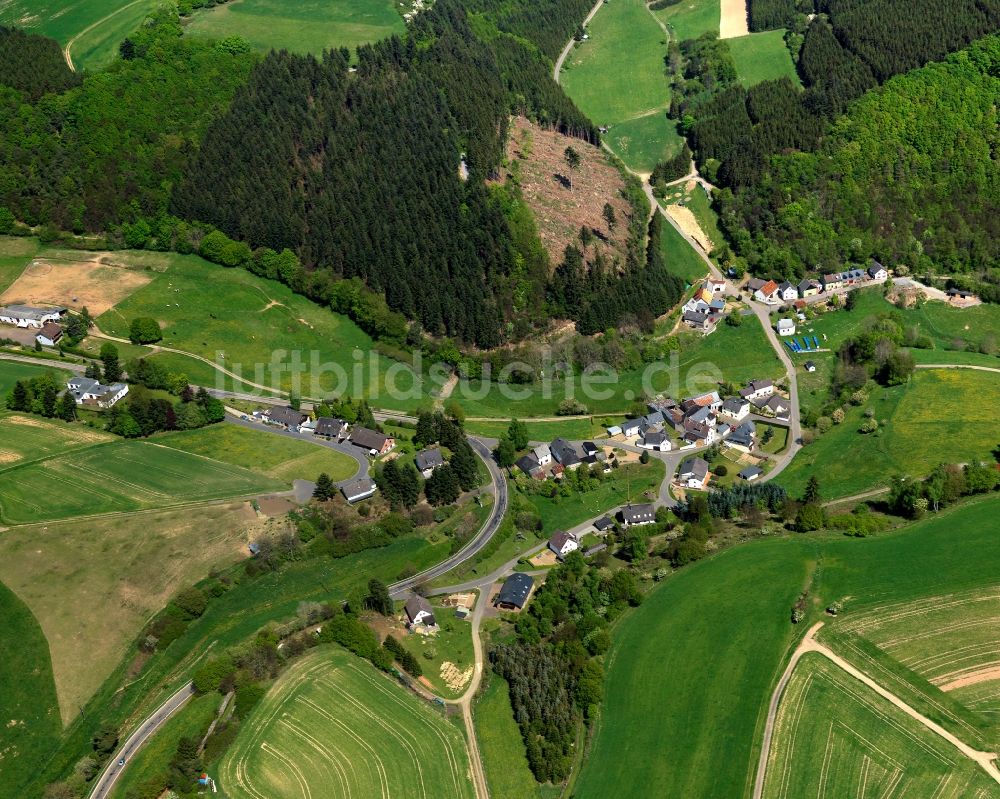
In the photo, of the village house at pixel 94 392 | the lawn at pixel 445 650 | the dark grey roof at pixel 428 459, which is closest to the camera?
the lawn at pixel 445 650

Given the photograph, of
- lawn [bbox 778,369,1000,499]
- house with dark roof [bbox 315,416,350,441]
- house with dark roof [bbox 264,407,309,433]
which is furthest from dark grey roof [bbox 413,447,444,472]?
lawn [bbox 778,369,1000,499]

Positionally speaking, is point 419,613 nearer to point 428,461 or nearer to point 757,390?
point 428,461

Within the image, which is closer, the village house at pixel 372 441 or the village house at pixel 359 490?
the village house at pixel 359 490

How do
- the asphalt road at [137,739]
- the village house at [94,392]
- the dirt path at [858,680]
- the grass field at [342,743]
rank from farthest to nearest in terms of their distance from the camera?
the village house at [94,392]
the grass field at [342,743]
the asphalt road at [137,739]
the dirt path at [858,680]

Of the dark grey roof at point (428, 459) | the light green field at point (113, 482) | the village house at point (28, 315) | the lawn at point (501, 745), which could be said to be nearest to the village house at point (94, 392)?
the light green field at point (113, 482)

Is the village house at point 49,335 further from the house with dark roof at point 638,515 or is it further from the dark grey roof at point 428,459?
the house with dark roof at point 638,515

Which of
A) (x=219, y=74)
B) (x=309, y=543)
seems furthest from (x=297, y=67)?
(x=309, y=543)
